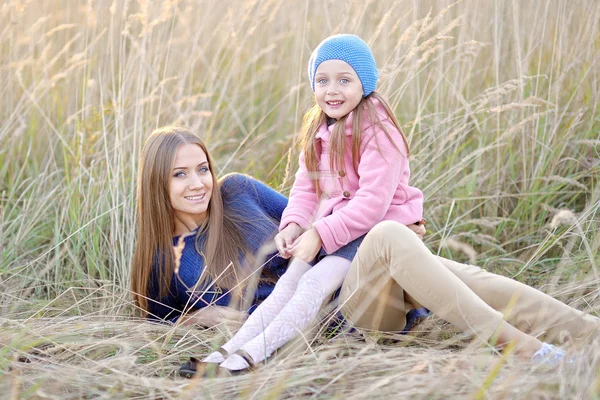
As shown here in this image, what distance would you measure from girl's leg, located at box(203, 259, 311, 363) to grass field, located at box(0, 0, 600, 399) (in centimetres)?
12

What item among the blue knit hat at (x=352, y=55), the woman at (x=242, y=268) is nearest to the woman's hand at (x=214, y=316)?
the woman at (x=242, y=268)

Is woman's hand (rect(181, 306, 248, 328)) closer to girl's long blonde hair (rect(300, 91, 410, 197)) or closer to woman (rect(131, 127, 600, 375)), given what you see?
woman (rect(131, 127, 600, 375))

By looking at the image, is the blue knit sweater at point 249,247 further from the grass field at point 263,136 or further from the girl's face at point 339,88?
the girl's face at point 339,88

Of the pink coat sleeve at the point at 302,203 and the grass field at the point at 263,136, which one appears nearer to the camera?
the pink coat sleeve at the point at 302,203

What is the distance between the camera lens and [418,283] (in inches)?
78.5

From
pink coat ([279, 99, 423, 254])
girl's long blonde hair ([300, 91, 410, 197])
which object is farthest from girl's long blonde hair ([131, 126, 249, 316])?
girl's long blonde hair ([300, 91, 410, 197])

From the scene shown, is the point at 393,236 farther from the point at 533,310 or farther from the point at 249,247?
the point at 249,247

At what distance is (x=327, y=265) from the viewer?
2.19 m

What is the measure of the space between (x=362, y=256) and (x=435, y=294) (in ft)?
0.74

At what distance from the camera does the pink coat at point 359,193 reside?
7.14 feet

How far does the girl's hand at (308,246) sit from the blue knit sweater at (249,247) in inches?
10.7

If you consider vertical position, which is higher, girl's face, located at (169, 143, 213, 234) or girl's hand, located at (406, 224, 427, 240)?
girl's face, located at (169, 143, 213, 234)

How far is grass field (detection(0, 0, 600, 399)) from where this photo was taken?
2504 mm

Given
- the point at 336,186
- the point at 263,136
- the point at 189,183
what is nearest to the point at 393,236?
the point at 336,186
